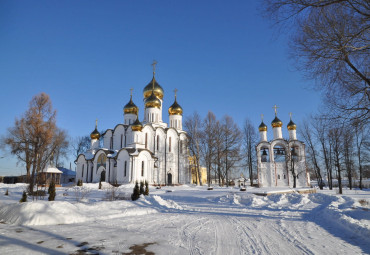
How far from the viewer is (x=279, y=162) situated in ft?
109

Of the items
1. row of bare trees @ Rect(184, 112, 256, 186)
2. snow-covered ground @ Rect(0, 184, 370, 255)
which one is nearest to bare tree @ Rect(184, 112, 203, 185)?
row of bare trees @ Rect(184, 112, 256, 186)

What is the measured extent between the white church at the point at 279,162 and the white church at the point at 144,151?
10.9 m

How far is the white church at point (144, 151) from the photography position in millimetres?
29750

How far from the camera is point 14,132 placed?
2208cm

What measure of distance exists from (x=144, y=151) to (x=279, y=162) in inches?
750

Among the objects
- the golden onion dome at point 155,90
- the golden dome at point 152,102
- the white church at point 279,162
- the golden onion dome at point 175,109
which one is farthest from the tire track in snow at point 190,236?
the golden onion dome at point 155,90

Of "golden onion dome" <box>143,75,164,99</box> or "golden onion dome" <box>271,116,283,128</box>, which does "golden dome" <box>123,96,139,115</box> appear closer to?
"golden onion dome" <box>143,75,164,99</box>

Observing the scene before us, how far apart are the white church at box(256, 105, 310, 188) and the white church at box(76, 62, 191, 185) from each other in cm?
1087

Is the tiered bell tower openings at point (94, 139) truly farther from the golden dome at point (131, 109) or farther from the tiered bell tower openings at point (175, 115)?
the tiered bell tower openings at point (175, 115)

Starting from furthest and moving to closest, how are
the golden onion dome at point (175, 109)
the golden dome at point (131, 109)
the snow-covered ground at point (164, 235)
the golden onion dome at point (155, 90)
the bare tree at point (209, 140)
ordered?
the golden onion dome at point (155, 90)
the golden onion dome at point (175, 109)
the golden dome at point (131, 109)
the bare tree at point (209, 140)
the snow-covered ground at point (164, 235)

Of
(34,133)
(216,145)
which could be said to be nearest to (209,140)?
(216,145)

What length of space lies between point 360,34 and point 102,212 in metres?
9.46

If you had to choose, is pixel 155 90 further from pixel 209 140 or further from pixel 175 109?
pixel 209 140

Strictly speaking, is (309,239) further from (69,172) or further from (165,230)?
(69,172)
